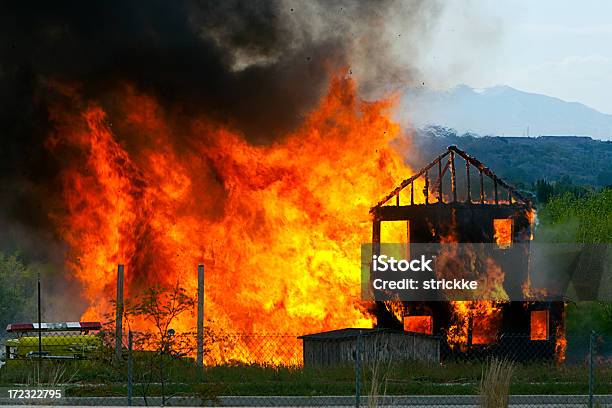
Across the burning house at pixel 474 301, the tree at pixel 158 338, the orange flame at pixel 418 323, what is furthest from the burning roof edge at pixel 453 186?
the tree at pixel 158 338

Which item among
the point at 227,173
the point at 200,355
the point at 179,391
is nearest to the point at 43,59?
the point at 227,173

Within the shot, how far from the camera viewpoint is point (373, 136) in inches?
1281

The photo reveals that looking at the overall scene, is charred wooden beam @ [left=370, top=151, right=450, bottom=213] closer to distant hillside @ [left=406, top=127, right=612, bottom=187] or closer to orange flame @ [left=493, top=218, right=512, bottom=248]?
orange flame @ [left=493, top=218, right=512, bottom=248]

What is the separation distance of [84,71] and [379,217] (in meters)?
10.7

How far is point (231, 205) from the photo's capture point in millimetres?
31938

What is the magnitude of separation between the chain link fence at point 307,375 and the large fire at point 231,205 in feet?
6.83

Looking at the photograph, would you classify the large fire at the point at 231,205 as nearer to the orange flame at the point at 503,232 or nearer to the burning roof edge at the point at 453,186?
the burning roof edge at the point at 453,186

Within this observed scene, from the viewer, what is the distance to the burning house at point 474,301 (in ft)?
94.6

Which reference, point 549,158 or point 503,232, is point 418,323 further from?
point 549,158

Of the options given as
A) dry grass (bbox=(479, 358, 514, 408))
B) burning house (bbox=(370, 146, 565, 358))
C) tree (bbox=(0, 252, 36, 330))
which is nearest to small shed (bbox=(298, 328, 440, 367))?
burning house (bbox=(370, 146, 565, 358))

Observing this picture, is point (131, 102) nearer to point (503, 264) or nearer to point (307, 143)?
point (307, 143)

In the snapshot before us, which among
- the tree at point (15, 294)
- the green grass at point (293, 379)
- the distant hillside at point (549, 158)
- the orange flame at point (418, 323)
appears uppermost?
the distant hillside at point (549, 158)

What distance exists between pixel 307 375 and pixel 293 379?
51 centimetres

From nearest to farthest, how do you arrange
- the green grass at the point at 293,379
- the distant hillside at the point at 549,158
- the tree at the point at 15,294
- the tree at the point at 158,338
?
1. the tree at the point at 158,338
2. the green grass at the point at 293,379
3. the tree at the point at 15,294
4. the distant hillside at the point at 549,158
